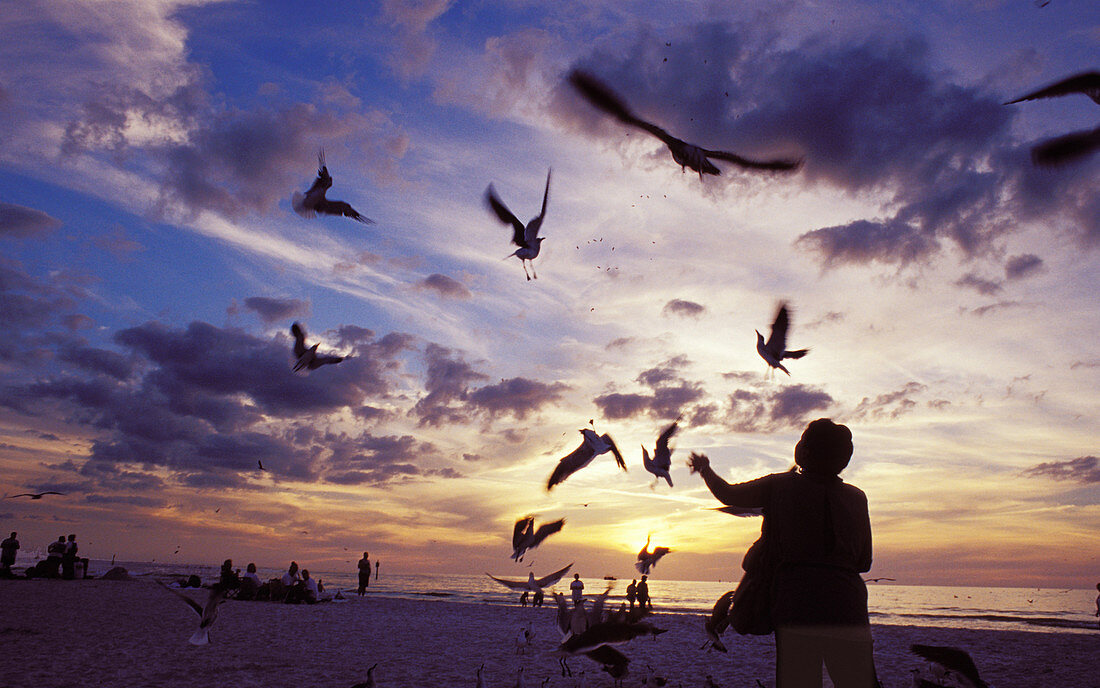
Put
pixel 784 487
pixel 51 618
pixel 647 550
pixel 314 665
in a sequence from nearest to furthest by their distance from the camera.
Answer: pixel 784 487
pixel 314 665
pixel 647 550
pixel 51 618

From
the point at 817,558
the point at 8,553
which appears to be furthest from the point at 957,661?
the point at 8,553

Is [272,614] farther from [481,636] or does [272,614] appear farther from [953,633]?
[953,633]

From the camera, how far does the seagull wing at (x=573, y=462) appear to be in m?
9.60

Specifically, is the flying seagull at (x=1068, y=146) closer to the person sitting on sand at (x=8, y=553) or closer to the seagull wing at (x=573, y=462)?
the seagull wing at (x=573, y=462)

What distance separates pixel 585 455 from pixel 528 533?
1.41 meters

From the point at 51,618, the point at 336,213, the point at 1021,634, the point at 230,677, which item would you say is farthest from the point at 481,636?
the point at 1021,634

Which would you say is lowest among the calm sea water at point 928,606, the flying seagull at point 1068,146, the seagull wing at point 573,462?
the calm sea water at point 928,606

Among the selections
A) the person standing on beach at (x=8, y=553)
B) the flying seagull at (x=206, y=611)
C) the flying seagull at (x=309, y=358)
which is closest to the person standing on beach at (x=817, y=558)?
the flying seagull at (x=206, y=611)

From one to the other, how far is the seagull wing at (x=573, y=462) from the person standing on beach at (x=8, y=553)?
23.2 m

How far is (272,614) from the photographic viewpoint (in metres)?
18.2

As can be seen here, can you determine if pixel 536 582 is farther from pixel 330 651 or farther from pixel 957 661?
pixel 330 651

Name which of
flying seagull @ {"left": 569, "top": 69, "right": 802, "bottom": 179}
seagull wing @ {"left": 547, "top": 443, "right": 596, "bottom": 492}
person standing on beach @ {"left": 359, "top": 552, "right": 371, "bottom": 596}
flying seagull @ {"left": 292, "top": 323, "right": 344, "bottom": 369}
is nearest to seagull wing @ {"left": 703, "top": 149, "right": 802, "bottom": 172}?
flying seagull @ {"left": 569, "top": 69, "right": 802, "bottom": 179}

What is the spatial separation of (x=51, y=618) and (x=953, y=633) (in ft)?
87.6

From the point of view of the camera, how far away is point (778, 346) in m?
10.9
